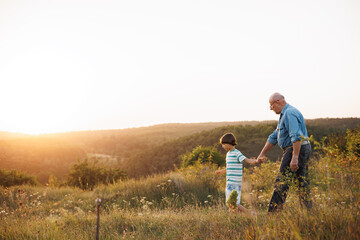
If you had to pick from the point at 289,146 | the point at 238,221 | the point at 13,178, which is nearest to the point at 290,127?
the point at 289,146

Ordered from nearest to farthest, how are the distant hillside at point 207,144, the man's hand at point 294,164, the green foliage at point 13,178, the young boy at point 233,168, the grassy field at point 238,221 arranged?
1. the grassy field at point 238,221
2. the man's hand at point 294,164
3. the young boy at point 233,168
4. the green foliage at point 13,178
5. the distant hillside at point 207,144

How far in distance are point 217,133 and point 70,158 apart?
18.8 meters

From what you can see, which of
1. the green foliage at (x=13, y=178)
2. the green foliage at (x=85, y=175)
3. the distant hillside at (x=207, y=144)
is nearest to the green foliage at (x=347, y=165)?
the green foliage at (x=85, y=175)

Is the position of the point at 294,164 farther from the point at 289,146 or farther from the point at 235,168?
the point at 235,168

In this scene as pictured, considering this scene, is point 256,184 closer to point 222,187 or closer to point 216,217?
point 222,187

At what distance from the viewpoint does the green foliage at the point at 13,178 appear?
1304 cm

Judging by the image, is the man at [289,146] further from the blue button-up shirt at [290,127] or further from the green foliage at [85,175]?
the green foliage at [85,175]

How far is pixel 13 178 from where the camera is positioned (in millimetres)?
13445

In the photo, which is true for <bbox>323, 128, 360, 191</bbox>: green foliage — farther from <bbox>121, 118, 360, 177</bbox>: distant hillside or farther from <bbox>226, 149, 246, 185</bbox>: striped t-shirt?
<bbox>121, 118, 360, 177</bbox>: distant hillside

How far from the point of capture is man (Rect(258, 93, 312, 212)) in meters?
3.91

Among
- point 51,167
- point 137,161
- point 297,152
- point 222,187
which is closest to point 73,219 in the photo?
point 297,152

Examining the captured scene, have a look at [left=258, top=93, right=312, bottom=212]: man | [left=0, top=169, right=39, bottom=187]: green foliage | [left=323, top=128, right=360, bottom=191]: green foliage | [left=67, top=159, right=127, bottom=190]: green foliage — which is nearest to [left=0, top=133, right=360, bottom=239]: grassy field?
[left=323, top=128, right=360, bottom=191]: green foliage

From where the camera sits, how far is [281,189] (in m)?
3.98

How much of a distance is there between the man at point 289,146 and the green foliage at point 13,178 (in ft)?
45.1
